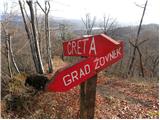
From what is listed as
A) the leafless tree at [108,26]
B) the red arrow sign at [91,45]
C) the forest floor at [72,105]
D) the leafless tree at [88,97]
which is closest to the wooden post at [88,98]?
the leafless tree at [88,97]

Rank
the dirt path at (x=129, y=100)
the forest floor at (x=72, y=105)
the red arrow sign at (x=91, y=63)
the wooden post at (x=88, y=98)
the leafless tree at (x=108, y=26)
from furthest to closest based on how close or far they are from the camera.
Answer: the leafless tree at (x=108, y=26) → the dirt path at (x=129, y=100) → the forest floor at (x=72, y=105) → the wooden post at (x=88, y=98) → the red arrow sign at (x=91, y=63)

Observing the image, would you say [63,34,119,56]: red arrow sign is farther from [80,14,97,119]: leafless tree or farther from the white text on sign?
[80,14,97,119]: leafless tree

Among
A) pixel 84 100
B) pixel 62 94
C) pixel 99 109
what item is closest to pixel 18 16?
pixel 62 94

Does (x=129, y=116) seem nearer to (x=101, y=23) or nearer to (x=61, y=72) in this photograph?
(x=61, y=72)

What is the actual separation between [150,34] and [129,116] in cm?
3810

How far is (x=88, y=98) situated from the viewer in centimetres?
294

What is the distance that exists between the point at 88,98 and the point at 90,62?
457mm

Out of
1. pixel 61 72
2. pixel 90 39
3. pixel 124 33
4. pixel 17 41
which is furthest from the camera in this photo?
pixel 124 33

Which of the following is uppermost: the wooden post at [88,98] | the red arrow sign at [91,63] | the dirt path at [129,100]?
the red arrow sign at [91,63]

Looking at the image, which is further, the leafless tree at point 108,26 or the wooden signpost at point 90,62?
the leafless tree at point 108,26

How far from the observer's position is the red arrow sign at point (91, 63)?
2564 millimetres

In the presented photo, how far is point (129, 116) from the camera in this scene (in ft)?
24.0

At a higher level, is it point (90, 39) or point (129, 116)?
point (90, 39)

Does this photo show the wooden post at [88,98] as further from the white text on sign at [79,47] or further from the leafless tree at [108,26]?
the leafless tree at [108,26]
